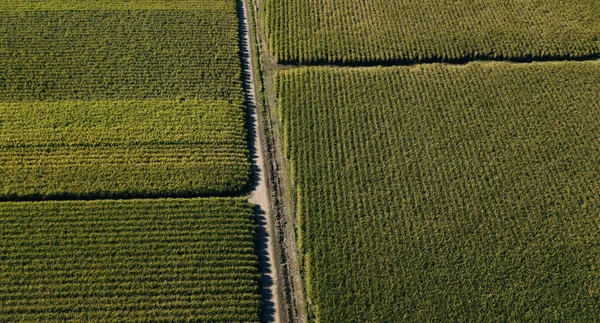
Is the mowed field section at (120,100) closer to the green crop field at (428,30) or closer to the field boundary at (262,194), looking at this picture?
the field boundary at (262,194)

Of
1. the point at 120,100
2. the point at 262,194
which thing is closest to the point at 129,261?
the point at 262,194

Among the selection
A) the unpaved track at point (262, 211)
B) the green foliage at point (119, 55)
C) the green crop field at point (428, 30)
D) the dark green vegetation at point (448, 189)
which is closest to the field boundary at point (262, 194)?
the unpaved track at point (262, 211)

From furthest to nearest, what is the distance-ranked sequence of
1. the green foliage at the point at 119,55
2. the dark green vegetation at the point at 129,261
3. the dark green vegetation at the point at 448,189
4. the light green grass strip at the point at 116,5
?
the light green grass strip at the point at 116,5 < the green foliage at the point at 119,55 < the dark green vegetation at the point at 448,189 < the dark green vegetation at the point at 129,261

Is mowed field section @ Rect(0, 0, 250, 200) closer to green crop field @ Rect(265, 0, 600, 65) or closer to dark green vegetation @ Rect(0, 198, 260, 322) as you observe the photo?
dark green vegetation @ Rect(0, 198, 260, 322)

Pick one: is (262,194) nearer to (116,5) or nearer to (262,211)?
(262,211)

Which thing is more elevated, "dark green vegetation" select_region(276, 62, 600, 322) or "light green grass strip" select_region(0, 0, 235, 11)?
"light green grass strip" select_region(0, 0, 235, 11)

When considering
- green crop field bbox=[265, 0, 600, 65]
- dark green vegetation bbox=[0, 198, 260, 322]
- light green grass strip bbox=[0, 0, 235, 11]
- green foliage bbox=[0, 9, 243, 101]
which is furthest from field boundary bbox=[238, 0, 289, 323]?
light green grass strip bbox=[0, 0, 235, 11]

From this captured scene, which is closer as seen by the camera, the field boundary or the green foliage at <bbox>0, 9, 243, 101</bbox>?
the field boundary
